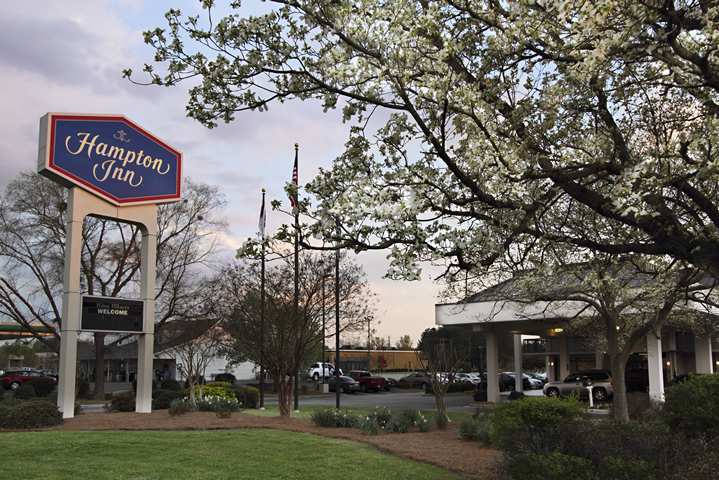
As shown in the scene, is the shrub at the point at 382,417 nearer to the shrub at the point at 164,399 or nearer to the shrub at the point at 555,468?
the shrub at the point at 555,468

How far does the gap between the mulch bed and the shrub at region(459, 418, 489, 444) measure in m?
0.18

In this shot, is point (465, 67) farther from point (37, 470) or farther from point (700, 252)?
point (37, 470)

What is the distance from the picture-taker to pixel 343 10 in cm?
660

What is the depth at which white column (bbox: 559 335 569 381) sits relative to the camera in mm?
39969

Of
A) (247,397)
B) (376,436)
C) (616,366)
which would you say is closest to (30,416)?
(376,436)

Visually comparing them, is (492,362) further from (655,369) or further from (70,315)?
(70,315)

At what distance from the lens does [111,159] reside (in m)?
20.8

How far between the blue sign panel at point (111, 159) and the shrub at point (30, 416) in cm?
653

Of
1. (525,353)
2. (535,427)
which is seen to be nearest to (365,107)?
(535,427)

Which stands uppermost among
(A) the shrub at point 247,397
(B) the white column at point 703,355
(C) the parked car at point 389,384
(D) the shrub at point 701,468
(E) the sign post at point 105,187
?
(E) the sign post at point 105,187

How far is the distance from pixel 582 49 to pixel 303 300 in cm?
1648

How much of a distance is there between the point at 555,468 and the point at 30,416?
1305cm

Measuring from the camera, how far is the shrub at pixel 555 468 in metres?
7.64

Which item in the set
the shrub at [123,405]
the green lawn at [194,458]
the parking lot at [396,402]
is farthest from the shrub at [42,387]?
the green lawn at [194,458]
